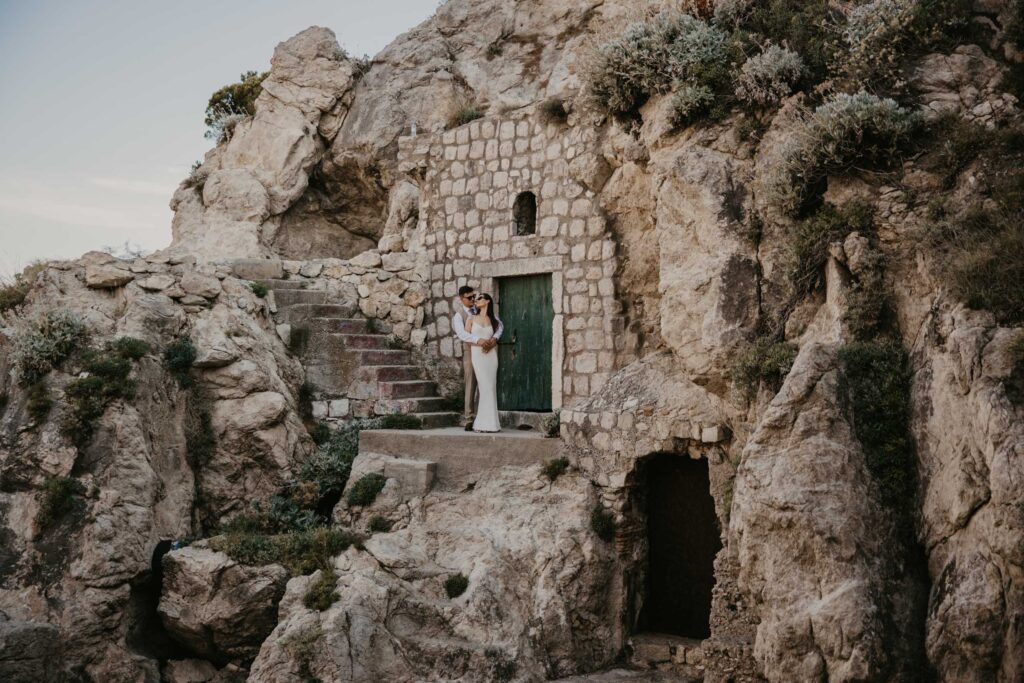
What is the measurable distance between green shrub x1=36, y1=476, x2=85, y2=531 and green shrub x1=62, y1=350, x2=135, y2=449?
51 cm

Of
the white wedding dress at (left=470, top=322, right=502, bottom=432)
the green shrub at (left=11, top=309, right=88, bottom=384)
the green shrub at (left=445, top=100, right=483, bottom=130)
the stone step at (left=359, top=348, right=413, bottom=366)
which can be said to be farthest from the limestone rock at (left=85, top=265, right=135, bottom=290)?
the green shrub at (left=445, top=100, right=483, bottom=130)

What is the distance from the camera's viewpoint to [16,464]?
998cm

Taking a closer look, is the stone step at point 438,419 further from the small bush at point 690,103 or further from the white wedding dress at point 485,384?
the small bush at point 690,103

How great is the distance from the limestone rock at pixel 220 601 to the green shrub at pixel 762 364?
5.51 metres

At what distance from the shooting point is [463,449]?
37.2 ft

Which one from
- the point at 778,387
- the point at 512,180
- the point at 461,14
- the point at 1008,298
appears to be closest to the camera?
the point at 1008,298

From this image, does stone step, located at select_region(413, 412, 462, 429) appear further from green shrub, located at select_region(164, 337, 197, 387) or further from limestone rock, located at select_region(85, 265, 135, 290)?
limestone rock, located at select_region(85, 265, 135, 290)

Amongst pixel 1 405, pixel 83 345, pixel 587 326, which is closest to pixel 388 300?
pixel 587 326

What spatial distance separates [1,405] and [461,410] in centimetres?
618

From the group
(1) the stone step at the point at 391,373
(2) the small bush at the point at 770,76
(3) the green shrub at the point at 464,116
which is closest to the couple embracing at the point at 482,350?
(1) the stone step at the point at 391,373

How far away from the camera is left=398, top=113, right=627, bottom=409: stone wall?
12312 mm

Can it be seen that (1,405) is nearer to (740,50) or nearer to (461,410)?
(461,410)

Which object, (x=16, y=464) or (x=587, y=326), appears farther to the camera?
(x=587, y=326)

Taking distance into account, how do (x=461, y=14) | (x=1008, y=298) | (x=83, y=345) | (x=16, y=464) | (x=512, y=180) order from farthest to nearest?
(x=461, y=14) → (x=512, y=180) → (x=83, y=345) → (x=16, y=464) → (x=1008, y=298)
